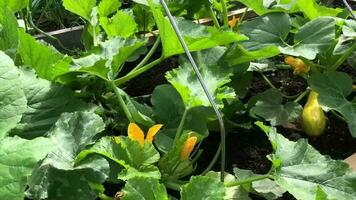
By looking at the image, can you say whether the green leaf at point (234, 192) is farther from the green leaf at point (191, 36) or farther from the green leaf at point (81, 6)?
the green leaf at point (81, 6)

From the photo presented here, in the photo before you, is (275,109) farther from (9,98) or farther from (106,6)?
(9,98)

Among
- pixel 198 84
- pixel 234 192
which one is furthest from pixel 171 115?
pixel 234 192

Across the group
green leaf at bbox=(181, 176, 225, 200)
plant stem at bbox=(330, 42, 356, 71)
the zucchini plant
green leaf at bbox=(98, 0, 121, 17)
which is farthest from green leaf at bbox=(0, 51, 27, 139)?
plant stem at bbox=(330, 42, 356, 71)

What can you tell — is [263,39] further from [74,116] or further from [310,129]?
[74,116]

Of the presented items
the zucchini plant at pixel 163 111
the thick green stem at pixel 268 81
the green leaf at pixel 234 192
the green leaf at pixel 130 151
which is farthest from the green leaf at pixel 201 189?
the thick green stem at pixel 268 81

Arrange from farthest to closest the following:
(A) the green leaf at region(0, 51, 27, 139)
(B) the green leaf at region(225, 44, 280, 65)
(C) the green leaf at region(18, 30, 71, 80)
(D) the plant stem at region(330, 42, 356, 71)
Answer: (D) the plant stem at region(330, 42, 356, 71) < (B) the green leaf at region(225, 44, 280, 65) < (C) the green leaf at region(18, 30, 71, 80) < (A) the green leaf at region(0, 51, 27, 139)

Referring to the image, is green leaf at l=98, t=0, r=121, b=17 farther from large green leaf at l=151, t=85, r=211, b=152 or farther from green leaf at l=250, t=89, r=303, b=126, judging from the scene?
green leaf at l=250, t=89, r=303, b=126

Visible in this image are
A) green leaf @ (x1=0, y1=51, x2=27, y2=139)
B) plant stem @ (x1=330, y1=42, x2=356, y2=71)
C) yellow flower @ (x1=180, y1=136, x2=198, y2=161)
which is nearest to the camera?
green leaf @ (x1=0, y1=51, x2=27, y2=139)
